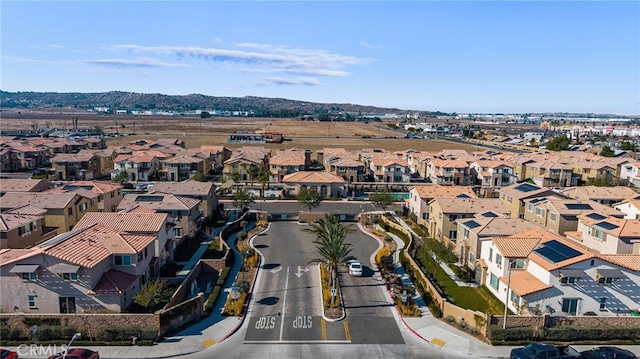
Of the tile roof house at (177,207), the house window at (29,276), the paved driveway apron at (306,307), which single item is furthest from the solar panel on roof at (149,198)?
the house window at (29,276)

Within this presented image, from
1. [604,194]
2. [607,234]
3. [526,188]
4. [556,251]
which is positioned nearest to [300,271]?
[556,251]

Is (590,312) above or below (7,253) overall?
below

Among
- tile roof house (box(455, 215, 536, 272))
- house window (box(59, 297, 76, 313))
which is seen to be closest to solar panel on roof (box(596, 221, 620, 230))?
tile roof house (box(455, 215, 536, 272))

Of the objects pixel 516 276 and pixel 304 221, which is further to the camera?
pixel 304 221

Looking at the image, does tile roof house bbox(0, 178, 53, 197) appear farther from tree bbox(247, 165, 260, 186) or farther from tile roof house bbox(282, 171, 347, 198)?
tile roof house bbox(282, 171, 347, 198)

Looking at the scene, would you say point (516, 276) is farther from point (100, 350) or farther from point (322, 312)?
point (100, 350)

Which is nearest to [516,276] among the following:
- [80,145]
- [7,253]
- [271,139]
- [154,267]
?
[154,267]

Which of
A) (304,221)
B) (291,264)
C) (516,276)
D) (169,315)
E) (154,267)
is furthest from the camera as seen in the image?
(304,221)

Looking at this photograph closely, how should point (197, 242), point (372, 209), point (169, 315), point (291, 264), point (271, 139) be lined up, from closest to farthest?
point (169, 315), point (291, 264), point (197, 242), point (372, 209), point (271, 139)
